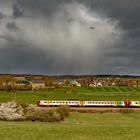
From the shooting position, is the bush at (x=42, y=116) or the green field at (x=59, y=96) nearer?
the bush at (x=42, y=116)

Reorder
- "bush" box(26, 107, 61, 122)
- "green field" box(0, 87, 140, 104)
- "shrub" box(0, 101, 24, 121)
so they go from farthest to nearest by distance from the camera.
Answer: "green field" box(0, 87, 140, 104), "shrub" box(0, 101, 24, 121), "bush" box(26, 107, 61, 122)

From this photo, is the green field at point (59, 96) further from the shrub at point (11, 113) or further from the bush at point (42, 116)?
the bush at point (42, 116)

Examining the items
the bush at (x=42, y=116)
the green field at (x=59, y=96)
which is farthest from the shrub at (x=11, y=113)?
the green field at (x=59, y=96)

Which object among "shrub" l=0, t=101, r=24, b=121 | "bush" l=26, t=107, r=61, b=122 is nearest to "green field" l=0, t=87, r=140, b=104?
"shrub" l=0, t=101, r=24, b=121

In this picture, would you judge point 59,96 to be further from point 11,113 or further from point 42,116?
point 42,116

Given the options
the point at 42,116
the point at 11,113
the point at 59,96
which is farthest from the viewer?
the point at 59,96

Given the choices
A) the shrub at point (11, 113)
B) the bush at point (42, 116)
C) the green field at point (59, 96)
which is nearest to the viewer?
the bush at point (42, 116)

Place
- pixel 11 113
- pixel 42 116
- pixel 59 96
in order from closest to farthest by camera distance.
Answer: pixel 42 116
pixel 11 113
pixel 59 96

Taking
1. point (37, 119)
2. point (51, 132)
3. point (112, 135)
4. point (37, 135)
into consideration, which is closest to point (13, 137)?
point (37, 135)

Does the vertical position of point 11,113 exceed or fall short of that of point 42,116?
it exceeds it

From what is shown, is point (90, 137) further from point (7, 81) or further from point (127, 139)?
point (7, 81)

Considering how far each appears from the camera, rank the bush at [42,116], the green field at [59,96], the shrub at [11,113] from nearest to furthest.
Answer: the bush at [42,116], the shrub at [11,113], the green field at [59,96]

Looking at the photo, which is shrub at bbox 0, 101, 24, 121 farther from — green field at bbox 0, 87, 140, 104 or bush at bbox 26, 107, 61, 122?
green field at bbox 0, 87, 140, 104

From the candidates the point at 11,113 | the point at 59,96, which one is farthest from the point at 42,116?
the point at 59,96
